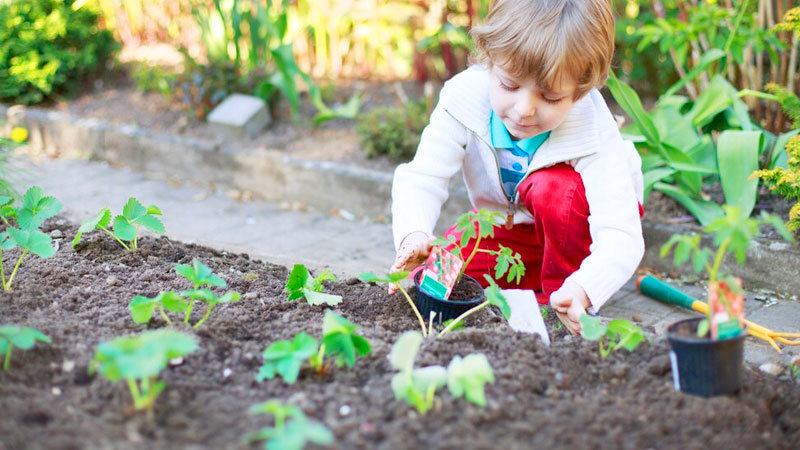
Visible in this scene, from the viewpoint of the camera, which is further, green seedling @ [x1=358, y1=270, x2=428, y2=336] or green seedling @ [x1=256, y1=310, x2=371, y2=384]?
green seedling @ [x1=358, y1=270, x2=428, y2=336]

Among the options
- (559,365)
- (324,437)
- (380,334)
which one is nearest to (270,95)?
(380,334)

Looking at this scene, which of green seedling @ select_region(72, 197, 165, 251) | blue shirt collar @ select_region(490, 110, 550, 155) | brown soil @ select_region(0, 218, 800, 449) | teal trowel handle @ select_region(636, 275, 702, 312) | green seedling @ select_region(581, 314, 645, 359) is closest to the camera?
brown soil @ select_region(0, 218, 800, 449)

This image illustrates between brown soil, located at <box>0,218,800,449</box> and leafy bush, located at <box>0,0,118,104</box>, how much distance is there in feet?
11.1

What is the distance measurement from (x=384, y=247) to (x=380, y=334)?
1.37 meters

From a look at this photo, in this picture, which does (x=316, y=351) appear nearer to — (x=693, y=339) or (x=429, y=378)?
(x=429, y=378)

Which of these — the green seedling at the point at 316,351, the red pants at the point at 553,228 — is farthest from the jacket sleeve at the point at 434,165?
the green seedling at the point at 316,351

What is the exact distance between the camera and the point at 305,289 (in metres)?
2.00

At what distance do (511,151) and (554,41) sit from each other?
1.66ft

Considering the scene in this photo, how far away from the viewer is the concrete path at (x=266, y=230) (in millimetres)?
2490

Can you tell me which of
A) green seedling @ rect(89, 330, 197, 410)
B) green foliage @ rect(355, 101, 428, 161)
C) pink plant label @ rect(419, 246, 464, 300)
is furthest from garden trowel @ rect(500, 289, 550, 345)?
green foliage @ rect(355, 101, 428, 161)

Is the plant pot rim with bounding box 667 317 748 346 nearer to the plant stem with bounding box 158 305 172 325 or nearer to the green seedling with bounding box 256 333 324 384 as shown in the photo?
the green seedling with bounding box 256 333 324 384

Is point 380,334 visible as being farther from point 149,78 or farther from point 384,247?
point 149,78

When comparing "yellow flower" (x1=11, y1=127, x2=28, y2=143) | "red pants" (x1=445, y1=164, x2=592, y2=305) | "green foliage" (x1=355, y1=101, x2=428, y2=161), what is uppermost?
"red pants" (x1=445, y1=164, x2=592, y2=305)

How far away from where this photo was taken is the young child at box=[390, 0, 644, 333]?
1950mm
